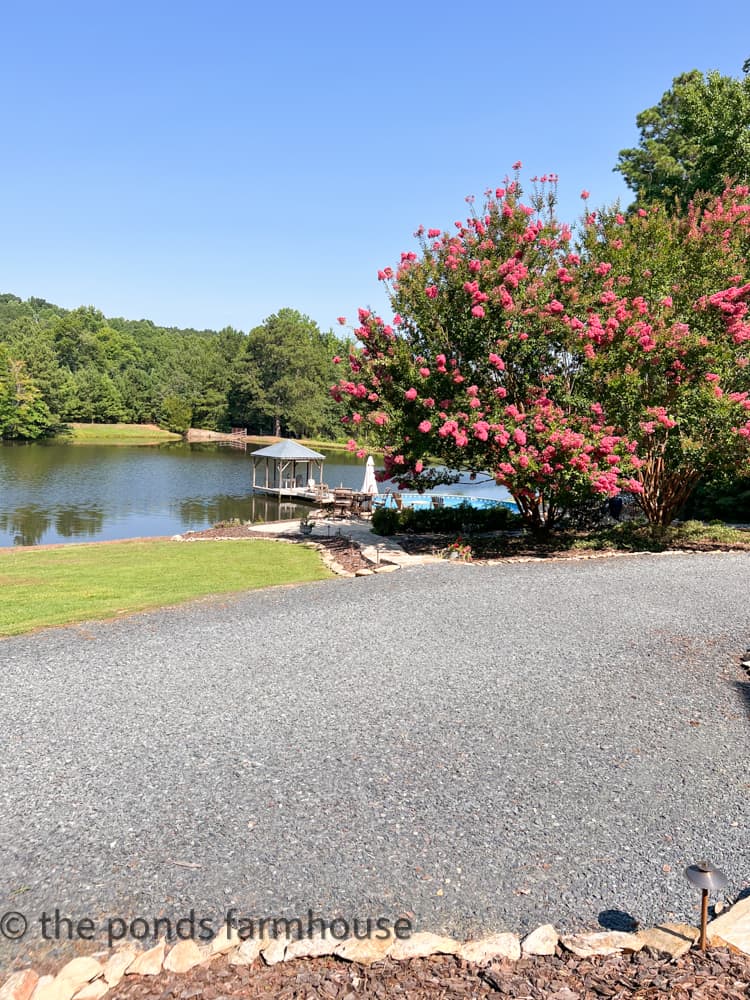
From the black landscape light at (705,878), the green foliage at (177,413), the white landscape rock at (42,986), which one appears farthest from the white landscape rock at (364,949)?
the green foliage at (177,413)

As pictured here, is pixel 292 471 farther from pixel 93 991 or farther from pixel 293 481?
pixel 93 991

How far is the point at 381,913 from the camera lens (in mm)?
3125

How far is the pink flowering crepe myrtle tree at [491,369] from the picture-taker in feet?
36.1

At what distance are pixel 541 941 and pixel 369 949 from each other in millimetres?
764

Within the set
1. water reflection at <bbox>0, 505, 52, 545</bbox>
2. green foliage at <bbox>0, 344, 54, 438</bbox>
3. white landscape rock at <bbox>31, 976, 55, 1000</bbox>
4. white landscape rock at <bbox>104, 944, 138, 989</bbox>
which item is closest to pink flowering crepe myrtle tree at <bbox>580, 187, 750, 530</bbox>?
white landscape rock at <bbox>104, 944, 138, 989</bbox>

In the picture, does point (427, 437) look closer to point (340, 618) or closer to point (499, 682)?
point (340, 618)

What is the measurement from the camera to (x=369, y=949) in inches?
114

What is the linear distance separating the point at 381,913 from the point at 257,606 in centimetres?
543

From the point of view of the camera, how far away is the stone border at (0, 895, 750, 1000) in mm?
2789

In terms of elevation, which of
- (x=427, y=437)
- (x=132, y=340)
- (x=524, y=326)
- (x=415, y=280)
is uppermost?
(x=132, y=340)

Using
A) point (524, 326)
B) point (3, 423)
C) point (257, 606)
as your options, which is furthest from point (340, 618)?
point (3, 423)

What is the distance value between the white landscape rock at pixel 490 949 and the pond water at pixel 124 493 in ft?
36.7

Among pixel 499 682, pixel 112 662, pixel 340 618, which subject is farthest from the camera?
pixel 340 618

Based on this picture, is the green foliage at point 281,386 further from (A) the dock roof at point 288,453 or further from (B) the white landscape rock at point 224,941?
(B) the white landscape rock at point 224,941
